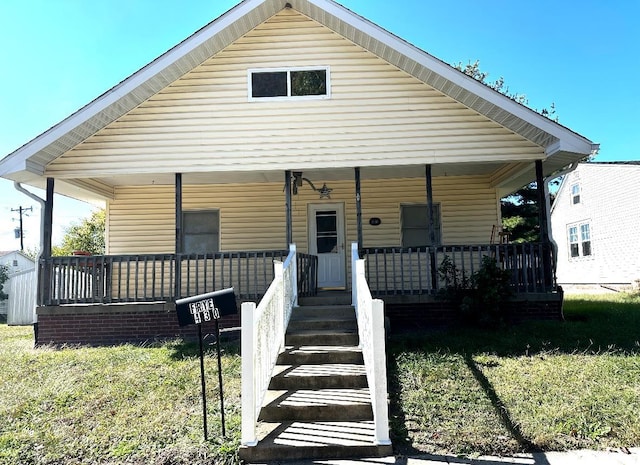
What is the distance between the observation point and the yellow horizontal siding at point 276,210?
38.4 ft

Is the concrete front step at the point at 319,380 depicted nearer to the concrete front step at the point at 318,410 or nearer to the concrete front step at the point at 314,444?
the concrete front step at the point at 318,410

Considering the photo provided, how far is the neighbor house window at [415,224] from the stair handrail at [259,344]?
5436mm

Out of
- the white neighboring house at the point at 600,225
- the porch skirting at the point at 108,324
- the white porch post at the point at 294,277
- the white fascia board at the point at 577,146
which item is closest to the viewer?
the white porch post at the point at 294,277

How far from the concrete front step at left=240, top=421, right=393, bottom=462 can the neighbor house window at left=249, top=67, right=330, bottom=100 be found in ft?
22.5

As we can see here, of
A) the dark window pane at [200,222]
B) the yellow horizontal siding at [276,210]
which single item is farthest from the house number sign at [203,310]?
the dark window pane at [200,222]

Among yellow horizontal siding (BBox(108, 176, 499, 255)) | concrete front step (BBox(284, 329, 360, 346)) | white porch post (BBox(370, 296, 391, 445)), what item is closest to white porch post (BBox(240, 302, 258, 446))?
white porch post (BBox(370, 296, 391, 445))

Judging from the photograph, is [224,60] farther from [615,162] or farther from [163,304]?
[615,162]

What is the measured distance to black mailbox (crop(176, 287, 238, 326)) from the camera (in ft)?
14.9

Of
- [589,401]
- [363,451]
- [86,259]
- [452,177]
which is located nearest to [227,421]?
[363,451]

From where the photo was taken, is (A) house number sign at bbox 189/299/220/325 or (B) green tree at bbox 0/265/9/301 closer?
(A) house number sign at bbox 189/299/220/325

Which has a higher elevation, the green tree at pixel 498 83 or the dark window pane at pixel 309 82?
the green tree at pixel 498 83

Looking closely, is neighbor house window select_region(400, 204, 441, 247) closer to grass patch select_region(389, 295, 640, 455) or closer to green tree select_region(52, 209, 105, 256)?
grass patch select_region(389, 295, 640, 455)

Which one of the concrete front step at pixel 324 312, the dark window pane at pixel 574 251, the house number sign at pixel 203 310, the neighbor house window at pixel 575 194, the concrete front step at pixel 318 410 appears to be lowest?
the concrete front step at pixel 318 410

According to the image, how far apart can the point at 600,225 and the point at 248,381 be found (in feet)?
71.7
